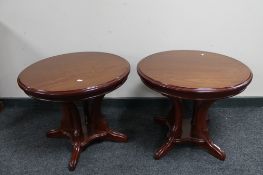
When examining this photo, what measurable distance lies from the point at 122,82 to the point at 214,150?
2.35 ft

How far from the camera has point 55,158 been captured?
1.76 meters

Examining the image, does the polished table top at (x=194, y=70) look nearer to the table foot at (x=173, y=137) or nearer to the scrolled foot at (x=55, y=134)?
the table foot at (x=173, y=137)

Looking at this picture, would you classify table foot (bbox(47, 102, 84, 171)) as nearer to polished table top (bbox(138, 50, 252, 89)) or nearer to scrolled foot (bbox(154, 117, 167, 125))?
polished table top (bbox(138, 50, 252, 89))

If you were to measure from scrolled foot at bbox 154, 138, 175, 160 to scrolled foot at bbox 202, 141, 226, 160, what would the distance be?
0.21m

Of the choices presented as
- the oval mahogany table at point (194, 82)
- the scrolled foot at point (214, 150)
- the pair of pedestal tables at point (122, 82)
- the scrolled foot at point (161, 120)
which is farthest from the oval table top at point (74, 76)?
the scrolled foot at point (214, 150)

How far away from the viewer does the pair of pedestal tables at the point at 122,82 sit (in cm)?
142

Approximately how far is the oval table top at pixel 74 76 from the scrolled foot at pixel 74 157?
17.9 inches

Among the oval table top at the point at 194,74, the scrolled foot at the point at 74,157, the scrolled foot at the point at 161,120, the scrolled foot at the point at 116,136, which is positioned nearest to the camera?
the oval table top at the point at 194,74

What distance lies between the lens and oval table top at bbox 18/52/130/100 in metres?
1.42

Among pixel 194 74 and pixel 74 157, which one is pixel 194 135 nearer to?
pixel 194 74

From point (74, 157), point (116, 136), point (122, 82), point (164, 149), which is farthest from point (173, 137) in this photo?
point (74, 157)

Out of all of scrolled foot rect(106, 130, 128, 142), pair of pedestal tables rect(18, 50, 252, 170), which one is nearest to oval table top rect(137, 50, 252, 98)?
pair of pedestal tables rect(18, 50, 252, 170)

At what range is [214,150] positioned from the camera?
5.62ft

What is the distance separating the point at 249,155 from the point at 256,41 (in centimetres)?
84
